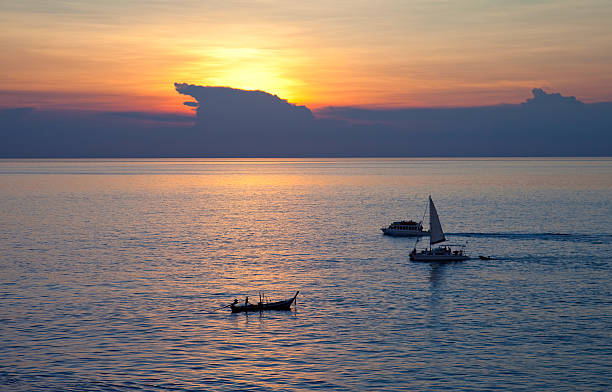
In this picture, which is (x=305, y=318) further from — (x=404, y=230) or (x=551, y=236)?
(x=551, y=236)

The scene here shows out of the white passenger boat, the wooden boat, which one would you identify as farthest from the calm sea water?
the white passenger boat

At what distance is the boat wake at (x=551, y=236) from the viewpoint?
13938cm

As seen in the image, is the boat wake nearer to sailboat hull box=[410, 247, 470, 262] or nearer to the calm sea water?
the calm sea water

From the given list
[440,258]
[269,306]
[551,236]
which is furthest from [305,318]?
[551,236]

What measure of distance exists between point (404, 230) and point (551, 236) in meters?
35.8

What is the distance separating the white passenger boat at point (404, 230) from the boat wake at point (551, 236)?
873cm

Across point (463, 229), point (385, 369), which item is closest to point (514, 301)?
point (385, 369)

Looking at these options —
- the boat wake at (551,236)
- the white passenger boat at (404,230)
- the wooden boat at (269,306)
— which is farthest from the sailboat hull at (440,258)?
the wooden boat at (269,306)

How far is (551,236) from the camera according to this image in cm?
14525

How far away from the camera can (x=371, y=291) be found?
87.7 meters

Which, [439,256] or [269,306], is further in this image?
[439,256]

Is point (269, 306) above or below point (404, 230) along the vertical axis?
below

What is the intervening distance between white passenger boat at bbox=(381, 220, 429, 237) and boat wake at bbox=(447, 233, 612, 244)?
8731 millimetres

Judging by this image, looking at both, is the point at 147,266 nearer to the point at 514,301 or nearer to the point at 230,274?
the point at 230,274
